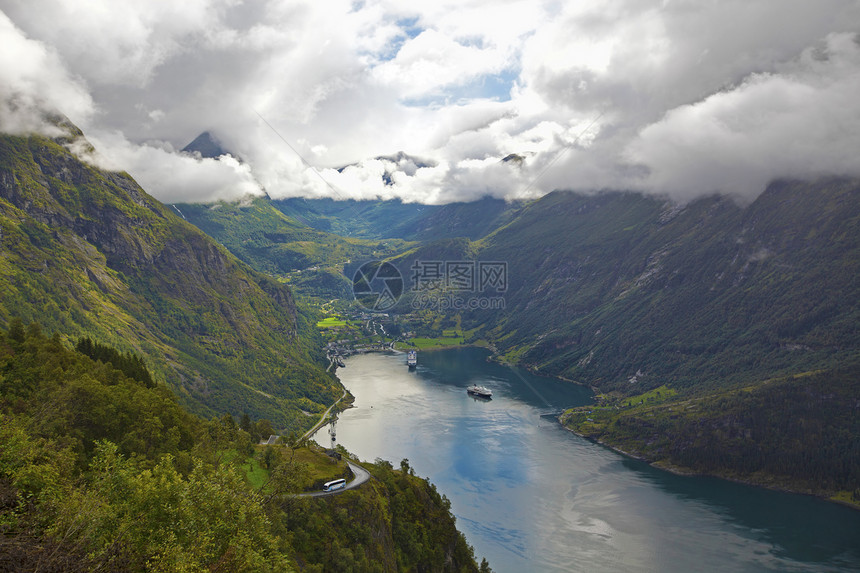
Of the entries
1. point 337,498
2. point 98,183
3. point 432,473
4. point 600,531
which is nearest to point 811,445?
point 600,531

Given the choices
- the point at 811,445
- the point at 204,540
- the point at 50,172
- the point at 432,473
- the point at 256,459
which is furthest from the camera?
the point at 50,172

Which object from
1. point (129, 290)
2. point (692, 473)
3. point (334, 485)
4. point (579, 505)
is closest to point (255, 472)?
point (334, 485)

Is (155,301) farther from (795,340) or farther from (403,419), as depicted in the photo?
(795,340)

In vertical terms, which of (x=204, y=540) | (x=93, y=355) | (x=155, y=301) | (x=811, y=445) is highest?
(x=155, y=301)

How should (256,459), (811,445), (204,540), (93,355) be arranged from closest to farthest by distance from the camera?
1. (204,540)
2. (256,459)
3. (93,355)
4. (811,445)

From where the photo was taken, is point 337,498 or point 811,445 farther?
point 811,445

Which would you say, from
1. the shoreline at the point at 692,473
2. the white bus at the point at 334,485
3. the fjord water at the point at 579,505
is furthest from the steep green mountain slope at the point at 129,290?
the shoreline at the point at 692,473

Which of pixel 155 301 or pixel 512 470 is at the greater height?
pixel 155 301
